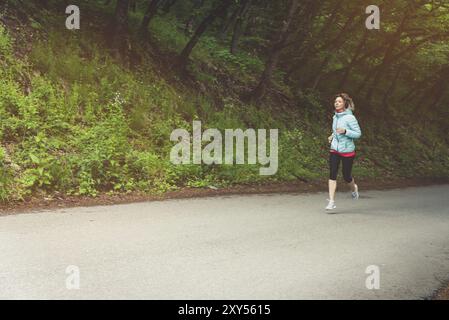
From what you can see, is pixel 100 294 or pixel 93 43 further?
pixel 93 43

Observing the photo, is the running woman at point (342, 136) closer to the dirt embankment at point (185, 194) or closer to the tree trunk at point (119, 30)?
the dirt embankment at point (185, 194)

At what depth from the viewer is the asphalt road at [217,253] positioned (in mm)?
5566

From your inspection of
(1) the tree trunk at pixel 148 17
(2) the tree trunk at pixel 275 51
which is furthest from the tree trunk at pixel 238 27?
(1) the tree trunk at pixel 148 17

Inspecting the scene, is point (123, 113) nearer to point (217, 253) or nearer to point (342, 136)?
point (342, 136)

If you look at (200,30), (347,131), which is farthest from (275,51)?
(347,131)

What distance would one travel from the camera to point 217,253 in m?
7.00

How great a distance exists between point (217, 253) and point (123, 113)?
8.26 metres

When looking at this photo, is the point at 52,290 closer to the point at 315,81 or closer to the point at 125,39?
the point at 125,39

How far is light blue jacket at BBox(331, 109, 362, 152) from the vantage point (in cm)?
1052

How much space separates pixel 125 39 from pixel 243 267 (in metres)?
12.5

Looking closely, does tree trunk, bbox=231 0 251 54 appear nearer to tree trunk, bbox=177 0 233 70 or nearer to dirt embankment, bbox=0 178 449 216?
tree trunk, bbox=177 0 233 70

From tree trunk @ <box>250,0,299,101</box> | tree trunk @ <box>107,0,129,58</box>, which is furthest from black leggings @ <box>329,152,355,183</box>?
tree trunk @ <box>250,0,299,101</box>

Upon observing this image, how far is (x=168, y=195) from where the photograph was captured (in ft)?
37.6
